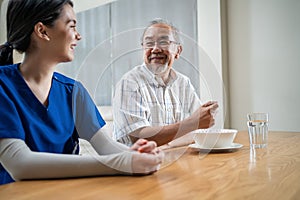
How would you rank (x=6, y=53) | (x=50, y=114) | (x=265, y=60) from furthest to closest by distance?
(x=265, y=60)
(x=6, y=53)
(x=50, y=114)

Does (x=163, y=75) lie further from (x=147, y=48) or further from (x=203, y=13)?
(x=203, y=13)

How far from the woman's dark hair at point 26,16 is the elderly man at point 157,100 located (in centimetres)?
28

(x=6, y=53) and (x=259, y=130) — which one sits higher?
(x=6, y=53)

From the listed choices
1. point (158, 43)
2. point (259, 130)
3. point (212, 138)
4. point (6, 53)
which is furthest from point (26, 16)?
point (259, 130)

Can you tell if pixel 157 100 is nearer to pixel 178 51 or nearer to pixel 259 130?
pixel 178 51

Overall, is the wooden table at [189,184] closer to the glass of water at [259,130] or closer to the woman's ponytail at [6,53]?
the glass of water at [259,130]

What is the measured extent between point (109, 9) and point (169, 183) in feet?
7.61

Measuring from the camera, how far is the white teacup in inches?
34.5

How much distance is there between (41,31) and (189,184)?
61 centimetres

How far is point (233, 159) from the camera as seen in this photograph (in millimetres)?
749

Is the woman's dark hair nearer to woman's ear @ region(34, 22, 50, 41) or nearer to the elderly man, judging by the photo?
woman's ear @ region(34, 22, 50, 41)

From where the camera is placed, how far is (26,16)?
2.75 ft

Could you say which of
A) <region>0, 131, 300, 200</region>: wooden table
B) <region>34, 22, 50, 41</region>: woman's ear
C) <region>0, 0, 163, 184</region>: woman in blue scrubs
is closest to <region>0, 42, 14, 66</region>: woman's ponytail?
<region>0, 0, 163, 184</region>: woman in blue scrubs

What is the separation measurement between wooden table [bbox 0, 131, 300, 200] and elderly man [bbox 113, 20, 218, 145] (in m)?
0.10
